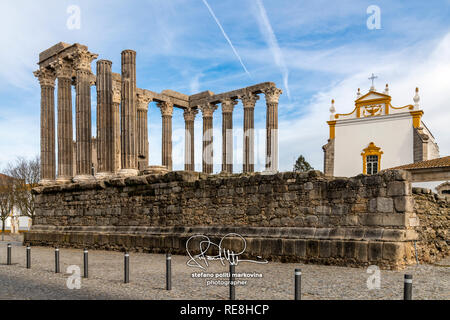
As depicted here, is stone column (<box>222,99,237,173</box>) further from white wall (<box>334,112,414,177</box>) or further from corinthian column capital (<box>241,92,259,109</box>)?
white wall (<box>334,112,414,177</box>)

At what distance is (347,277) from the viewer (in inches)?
304

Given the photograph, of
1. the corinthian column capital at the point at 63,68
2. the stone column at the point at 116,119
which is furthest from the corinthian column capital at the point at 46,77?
the stone column at the point at 116,119

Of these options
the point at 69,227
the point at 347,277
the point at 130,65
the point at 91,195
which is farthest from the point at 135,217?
the point at 347,277

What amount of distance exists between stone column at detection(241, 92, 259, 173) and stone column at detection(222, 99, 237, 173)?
118 centimetres

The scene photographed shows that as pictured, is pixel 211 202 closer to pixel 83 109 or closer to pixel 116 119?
pixel 83 109

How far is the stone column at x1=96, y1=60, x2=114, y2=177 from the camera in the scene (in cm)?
1842

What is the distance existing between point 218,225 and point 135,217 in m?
4.08

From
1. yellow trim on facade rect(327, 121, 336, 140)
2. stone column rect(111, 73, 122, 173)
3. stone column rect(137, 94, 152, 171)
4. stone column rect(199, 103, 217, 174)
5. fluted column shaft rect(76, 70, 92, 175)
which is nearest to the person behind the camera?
fluted column shaft rect(76, 70, 92, 175)

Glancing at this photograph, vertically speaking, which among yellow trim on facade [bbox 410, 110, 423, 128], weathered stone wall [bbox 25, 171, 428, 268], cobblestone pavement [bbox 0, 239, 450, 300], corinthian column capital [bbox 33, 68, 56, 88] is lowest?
cobblestone pavement [bbox 0, 239, 450, 300]

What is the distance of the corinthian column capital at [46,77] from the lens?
21359 mm

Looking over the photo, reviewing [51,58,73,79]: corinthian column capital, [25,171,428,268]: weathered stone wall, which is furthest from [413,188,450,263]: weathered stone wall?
[51,58,73,79]: corinthian column capital

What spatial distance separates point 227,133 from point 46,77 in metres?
10.8

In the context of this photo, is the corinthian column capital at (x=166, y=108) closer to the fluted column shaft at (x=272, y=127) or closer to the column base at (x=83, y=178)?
the fluted column shaft at (x=272, y=127)
